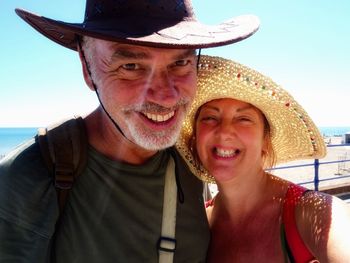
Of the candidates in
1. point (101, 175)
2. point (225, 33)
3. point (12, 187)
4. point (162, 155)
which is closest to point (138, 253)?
point (101, 175)

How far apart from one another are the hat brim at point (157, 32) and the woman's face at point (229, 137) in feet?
1.96

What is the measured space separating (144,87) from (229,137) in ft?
2.46

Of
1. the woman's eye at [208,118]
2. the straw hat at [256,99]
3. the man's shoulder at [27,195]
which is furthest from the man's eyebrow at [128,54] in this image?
the woman's eye at [208,118]

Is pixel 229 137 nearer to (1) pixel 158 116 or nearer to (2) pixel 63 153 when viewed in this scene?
(1) pixel 158 116

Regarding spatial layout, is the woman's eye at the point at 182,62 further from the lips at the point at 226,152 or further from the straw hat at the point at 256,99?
the lips at the point at 226,152

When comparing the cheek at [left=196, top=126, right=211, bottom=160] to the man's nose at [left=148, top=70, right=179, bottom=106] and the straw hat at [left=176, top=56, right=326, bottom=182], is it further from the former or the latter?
the man's nose at [left=148, top=70, right=179, bottom=106]

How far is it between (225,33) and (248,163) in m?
0.92

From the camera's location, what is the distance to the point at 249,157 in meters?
2.26

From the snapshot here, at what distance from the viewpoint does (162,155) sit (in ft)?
6.66

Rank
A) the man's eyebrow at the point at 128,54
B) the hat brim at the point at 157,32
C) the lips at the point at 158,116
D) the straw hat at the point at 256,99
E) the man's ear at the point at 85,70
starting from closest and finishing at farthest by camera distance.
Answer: the hat brim at the point at 157,32 → the man's eyebrow at the point at 128,54 → the lips at the point at 158,116 → the man's ear at the point at 85,70 → the straw hat at the point at 256,99

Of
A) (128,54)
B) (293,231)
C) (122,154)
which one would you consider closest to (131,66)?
(128,54)

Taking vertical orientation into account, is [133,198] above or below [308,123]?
below

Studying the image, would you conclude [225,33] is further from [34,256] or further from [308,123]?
[34,256]

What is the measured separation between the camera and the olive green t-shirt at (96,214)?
148 centimetres
